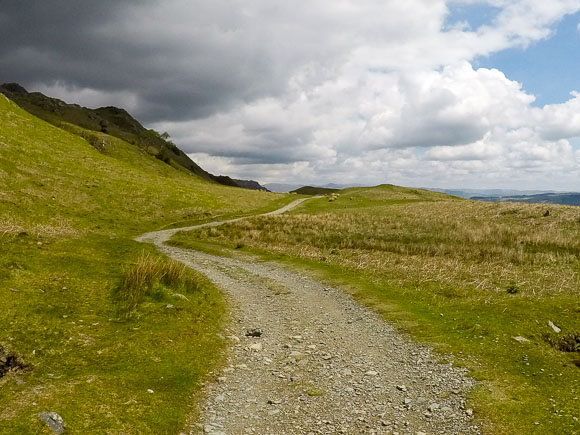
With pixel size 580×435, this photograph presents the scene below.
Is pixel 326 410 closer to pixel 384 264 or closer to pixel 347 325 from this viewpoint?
pixel 347 325

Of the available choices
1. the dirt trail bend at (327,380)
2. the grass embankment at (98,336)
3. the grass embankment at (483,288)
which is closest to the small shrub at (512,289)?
the grass embankment at (483,288)

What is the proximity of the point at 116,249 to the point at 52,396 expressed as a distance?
21.9 meters

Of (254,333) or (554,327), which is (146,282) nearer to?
(254,333)

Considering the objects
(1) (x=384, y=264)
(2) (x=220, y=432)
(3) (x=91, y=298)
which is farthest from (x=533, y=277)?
(3) (x=91, y=298)

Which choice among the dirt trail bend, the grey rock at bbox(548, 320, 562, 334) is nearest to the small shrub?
the grey rock at bbox(548, 320, 562, 334)

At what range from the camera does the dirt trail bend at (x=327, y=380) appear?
8930 mm

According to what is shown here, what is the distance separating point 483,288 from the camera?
20703 mm

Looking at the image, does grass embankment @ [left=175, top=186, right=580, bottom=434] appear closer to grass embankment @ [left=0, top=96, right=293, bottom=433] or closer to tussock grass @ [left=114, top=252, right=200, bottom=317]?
grass embankment @ [left=0, top=96, right=293, bottom=433]

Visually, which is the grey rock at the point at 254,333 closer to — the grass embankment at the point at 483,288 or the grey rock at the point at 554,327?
the grass embankment at the point at 483,288

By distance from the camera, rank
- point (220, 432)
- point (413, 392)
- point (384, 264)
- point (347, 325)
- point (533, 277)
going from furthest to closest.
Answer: point (384, 264)
point (533, 277)
point (347, 325)
point (413, 392)
point (220, 432)

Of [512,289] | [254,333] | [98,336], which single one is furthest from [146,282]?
[512,289]

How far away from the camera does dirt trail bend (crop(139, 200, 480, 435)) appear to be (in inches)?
352

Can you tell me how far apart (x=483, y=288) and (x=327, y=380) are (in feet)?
44.9

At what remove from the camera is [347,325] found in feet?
50.9
